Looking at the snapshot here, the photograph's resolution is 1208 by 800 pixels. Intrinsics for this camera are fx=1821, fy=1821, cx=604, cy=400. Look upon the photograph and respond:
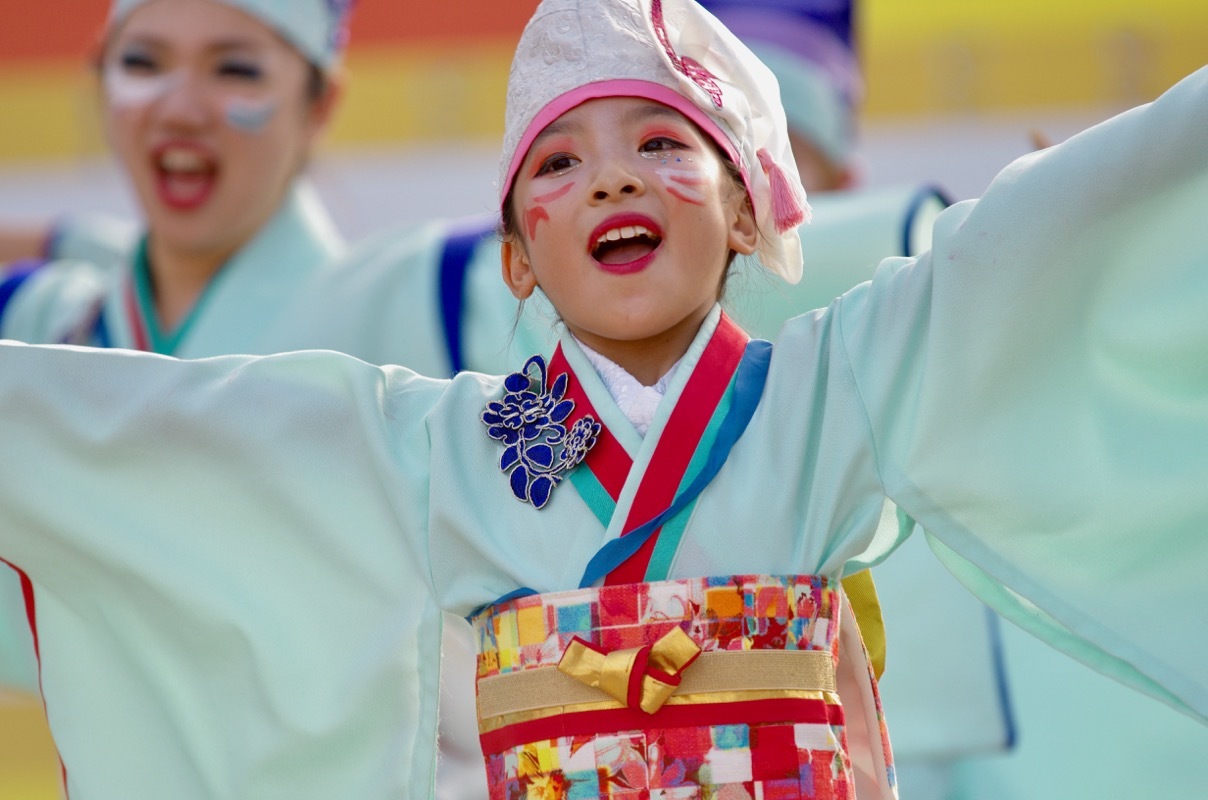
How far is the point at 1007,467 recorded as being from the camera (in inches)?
67.6

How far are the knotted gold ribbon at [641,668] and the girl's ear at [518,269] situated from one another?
0.42 meters

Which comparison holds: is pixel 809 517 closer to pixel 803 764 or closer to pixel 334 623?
pixel 803 764

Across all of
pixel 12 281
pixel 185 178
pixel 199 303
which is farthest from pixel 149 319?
pixel 12 281

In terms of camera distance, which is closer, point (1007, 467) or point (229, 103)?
point (1007, 467)

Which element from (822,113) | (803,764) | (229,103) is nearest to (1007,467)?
(803,764)

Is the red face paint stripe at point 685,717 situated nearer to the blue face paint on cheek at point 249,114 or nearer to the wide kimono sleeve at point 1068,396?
the wide kimono sleeve at point 1068,396

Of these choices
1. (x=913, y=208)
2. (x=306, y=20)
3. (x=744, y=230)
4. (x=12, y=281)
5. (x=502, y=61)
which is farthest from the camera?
(x=502, y=61)

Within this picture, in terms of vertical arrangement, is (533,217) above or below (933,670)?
above

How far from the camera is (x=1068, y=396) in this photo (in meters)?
1.73

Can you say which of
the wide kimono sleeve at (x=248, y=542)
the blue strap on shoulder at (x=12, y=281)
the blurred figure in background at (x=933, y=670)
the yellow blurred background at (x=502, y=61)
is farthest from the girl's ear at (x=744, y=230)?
the yellow blurred background at (x=502, y=61)

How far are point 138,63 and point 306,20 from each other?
0.97ft

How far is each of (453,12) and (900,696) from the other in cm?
556

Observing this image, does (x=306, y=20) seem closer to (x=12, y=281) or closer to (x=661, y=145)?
(x=12, y=281)

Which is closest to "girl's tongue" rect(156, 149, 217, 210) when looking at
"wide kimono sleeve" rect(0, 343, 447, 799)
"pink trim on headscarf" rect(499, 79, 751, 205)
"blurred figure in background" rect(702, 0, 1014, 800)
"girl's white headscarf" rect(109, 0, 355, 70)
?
"girl's white headscarf" rect(109, 0, 355, 70)
